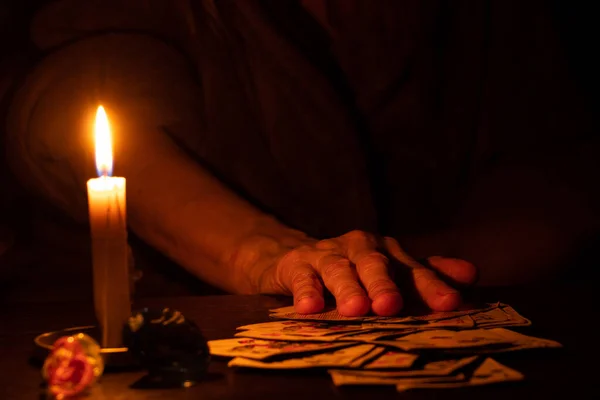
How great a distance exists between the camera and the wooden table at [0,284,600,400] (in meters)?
0.82

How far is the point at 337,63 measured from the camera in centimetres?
218

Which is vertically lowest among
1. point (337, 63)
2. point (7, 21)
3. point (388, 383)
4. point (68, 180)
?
point (388, 383)

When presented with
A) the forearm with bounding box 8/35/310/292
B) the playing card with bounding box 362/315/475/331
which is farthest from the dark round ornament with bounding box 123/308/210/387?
the forearm with bounding box 8/35/310/292

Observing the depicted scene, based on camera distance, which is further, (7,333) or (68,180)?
(68,180)

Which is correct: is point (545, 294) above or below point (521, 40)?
below

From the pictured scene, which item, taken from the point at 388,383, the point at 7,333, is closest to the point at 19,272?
the point at 7,333

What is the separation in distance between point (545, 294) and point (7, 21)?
153cm

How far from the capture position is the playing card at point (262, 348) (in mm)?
912

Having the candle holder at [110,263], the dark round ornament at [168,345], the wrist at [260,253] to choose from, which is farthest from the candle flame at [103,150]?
the wrist at [260,253]

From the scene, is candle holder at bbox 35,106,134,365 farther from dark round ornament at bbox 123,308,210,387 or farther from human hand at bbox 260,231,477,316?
human hand at bbox 260,231,477,316

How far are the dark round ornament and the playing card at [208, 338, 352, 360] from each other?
63 mm

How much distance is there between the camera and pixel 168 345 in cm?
84

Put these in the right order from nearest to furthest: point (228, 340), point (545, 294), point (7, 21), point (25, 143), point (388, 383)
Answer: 1. point (388, 383)
2. point (228, 340)
3. point (545, 294)
4. point (25, 143)
5. point (7, 21)

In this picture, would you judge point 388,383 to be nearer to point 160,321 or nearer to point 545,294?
point 160,321
